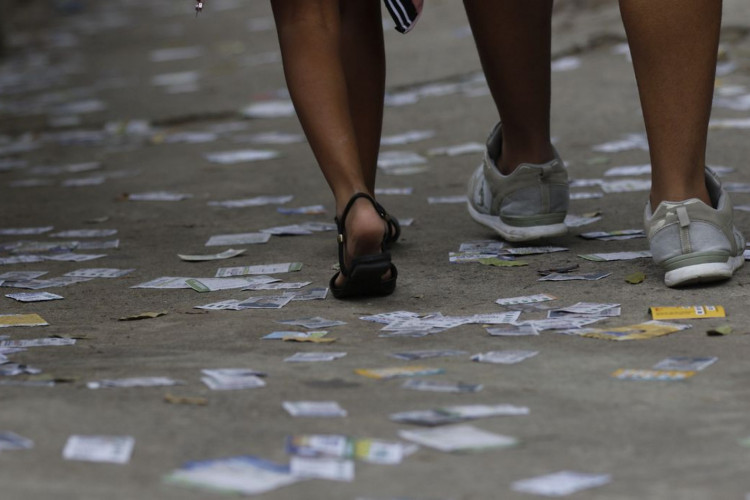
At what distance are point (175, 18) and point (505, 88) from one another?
8082 millimetres

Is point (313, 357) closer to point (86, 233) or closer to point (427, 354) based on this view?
point (427, 354)

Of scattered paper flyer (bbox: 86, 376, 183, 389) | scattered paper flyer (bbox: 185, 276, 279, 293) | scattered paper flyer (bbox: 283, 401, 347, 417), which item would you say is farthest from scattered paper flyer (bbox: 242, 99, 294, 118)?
scattered paper flyer (bbox: 283, 401, 347, 417)

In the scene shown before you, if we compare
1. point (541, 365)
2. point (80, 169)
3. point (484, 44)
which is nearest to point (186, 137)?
point (80, 169)

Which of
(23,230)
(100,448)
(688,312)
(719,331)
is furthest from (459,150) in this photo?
(100,448)

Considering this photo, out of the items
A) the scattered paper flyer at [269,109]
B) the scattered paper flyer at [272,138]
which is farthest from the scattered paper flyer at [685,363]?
the scattered paper flyer at [269,109]

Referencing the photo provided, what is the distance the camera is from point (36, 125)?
535cm

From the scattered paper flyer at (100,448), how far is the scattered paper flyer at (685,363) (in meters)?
0.77

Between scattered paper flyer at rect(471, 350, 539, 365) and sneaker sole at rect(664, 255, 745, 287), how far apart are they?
1.51 ft

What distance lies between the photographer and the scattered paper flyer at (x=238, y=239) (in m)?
2.90

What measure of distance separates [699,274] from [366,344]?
65 centimetres

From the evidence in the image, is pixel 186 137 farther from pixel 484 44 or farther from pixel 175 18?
pixel 175 18

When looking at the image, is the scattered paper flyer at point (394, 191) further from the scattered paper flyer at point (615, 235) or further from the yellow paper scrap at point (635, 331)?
the yellow paper scrap at point (635, 331)

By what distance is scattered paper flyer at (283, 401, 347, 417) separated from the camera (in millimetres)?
1522

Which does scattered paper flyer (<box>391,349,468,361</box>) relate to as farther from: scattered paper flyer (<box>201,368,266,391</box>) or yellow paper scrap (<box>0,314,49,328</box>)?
yellow paper scrap (<box>0,314,49,328</box>)
